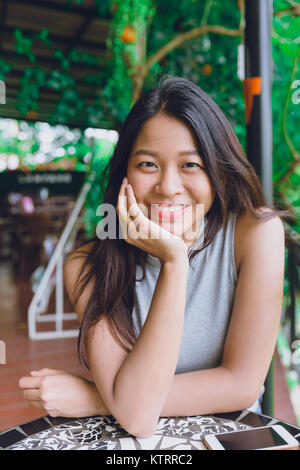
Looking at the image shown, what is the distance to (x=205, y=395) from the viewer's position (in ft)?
3.11

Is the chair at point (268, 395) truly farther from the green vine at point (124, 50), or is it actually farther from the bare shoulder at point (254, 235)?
the green vine at point (124, 50)

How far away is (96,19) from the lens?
4449mm

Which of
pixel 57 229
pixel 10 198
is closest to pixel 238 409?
pixel 57 229

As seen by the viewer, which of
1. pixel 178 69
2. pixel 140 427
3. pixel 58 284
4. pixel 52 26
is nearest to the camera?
pixel 140 427

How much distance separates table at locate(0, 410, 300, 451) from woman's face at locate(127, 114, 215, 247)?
468mm

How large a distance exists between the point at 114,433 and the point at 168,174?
60 cm

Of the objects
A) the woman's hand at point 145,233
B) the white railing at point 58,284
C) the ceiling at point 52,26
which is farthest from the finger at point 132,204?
the ceiling at point 52,26

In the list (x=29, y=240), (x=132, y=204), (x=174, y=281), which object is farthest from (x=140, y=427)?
(x=29, y=240)

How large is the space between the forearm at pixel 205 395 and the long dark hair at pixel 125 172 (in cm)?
16

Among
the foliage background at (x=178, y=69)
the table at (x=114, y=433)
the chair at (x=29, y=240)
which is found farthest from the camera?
the chair at (x=29, y=240)

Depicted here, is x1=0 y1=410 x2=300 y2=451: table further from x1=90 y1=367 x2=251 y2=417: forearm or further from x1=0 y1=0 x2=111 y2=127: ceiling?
x1=0 y1=0 x2=111 y2=127: ceiling

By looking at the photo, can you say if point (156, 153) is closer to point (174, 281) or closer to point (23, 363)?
point (174, 281)

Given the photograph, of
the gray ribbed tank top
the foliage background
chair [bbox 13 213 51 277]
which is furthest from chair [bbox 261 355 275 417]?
chair [bbox 13 213 51 277]

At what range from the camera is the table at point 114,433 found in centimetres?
81
